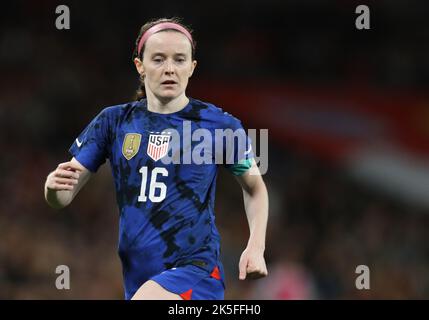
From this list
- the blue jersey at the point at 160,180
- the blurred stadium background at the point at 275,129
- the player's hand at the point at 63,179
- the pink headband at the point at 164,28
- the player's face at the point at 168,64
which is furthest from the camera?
the blurred stadium background at the point at 275,129

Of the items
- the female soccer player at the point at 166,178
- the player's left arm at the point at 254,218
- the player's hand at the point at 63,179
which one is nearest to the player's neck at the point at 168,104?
the female soccer player at the point at 166,178

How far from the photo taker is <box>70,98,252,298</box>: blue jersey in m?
4.53

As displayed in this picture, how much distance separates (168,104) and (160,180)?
0.45 m

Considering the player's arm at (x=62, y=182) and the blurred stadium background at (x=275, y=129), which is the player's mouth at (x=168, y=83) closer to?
the player's arm at (x=62, y=182)

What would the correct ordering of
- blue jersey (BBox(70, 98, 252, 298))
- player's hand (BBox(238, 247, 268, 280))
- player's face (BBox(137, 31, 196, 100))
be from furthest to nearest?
player's face (BBox(137, 31, 196, 100)) < blue jersey (BBox(70, 98, 252, 298)) < player's hand (BBox(238, 247, 268, 280))

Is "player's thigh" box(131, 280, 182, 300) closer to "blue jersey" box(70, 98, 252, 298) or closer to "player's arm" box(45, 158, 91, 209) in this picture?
"blue jersey" box(70, 98, 252, 298)

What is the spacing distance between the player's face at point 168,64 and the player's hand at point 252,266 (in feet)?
3.20

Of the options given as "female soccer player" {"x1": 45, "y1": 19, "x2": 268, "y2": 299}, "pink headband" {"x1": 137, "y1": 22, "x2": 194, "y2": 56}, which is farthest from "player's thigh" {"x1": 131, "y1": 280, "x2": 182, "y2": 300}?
"pink headband" {"x1": 137, "y1": 22, "x2": 194, "y2": 56}

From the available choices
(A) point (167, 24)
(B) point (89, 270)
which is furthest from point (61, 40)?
(A) point (167, 24)

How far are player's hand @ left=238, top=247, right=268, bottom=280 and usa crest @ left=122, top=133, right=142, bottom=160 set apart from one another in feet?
2.74

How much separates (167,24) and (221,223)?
7.50 metres

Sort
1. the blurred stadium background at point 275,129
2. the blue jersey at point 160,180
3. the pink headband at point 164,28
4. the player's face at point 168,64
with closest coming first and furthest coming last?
1. the blue jersey at point 160,180
2. the player's face at point 168,64
3. the pink headband at point 164,28
4. the blurred stadium background at point 275,129

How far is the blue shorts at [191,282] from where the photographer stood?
4.40 meters

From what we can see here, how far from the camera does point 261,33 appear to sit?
14398mm
